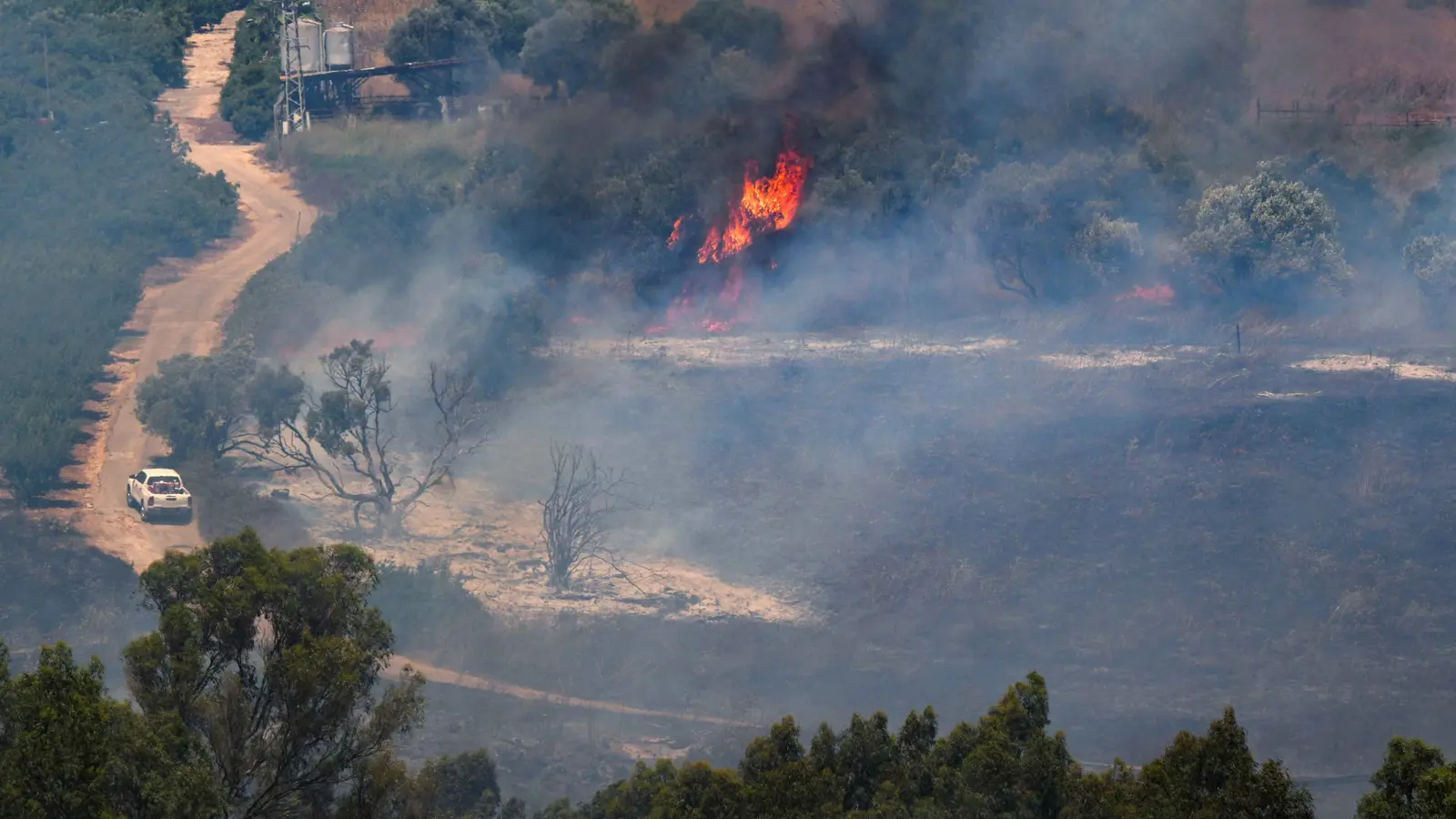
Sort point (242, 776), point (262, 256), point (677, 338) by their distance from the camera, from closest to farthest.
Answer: point (242, 776)
point (677, 338)
point (262, 256)

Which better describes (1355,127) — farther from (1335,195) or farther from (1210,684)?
(1210,684)

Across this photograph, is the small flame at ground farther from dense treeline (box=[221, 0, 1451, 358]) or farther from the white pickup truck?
the white pickup truck

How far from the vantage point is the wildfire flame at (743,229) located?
64.0 m

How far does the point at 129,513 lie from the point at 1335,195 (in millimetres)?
39838

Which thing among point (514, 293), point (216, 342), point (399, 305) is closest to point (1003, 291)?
point (514, 293)

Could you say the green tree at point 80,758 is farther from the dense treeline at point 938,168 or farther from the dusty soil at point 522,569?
the dense treeline at point 938,168

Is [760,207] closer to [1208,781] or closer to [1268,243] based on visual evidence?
[1268,243]

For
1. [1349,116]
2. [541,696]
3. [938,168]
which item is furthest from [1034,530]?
[1349,116]

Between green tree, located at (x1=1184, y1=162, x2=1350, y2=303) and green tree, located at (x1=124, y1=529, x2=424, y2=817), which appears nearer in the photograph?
green tree, located at (x1=124, y1=529, x2=424, y2=817)

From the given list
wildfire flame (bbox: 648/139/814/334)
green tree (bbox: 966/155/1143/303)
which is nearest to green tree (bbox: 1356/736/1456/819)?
green tree (bbox: 966/155/1143/303)

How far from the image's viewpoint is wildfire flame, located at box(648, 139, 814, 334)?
64000mm

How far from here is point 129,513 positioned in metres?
53.0

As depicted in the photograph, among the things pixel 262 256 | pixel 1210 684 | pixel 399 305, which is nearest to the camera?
pixel 1210 684

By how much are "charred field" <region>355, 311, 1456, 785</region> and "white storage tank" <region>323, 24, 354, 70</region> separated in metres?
29.5
